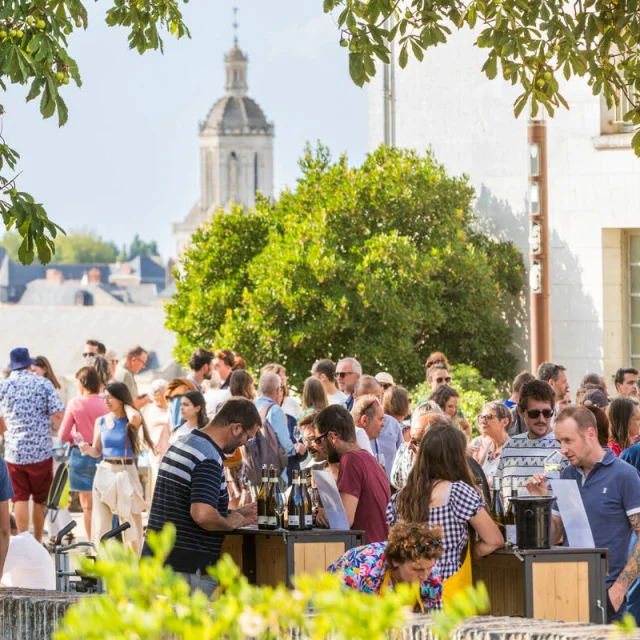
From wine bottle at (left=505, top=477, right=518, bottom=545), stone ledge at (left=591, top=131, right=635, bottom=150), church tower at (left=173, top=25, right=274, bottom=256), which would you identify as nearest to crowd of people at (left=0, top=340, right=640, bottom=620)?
wine bottle at (left=505, top=477, right=518, bottom=545)

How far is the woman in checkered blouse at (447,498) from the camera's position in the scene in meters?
6.01

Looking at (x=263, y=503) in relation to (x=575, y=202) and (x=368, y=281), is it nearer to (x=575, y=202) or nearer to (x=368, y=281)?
(x=368, y=281)

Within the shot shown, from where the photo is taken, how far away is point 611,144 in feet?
60.7

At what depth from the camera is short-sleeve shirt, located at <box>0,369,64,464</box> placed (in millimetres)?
12383

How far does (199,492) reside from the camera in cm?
662

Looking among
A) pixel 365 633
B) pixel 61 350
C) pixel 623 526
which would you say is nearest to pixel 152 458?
pixel 623 526

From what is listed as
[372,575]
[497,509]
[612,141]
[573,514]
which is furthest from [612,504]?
[612,141]

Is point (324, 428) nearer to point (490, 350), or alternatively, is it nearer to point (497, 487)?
point (497, 487)

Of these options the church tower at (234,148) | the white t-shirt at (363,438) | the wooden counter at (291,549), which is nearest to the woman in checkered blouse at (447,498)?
the wooden counter at (291,549)

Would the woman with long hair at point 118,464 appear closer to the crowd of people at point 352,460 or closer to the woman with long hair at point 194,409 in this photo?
the crowd of people at point 352,460

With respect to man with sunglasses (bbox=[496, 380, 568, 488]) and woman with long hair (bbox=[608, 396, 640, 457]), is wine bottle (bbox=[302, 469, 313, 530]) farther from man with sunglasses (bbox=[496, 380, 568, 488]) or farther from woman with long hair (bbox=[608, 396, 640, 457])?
woman with long hair (bbox=[608, 396, 640, 457])

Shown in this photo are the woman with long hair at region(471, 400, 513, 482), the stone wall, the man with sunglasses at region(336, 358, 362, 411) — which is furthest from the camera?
the man with sunglasses at region(336, 358, 362, 411)

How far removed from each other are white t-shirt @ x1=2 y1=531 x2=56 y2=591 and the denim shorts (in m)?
4.35

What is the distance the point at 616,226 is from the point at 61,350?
112 m
